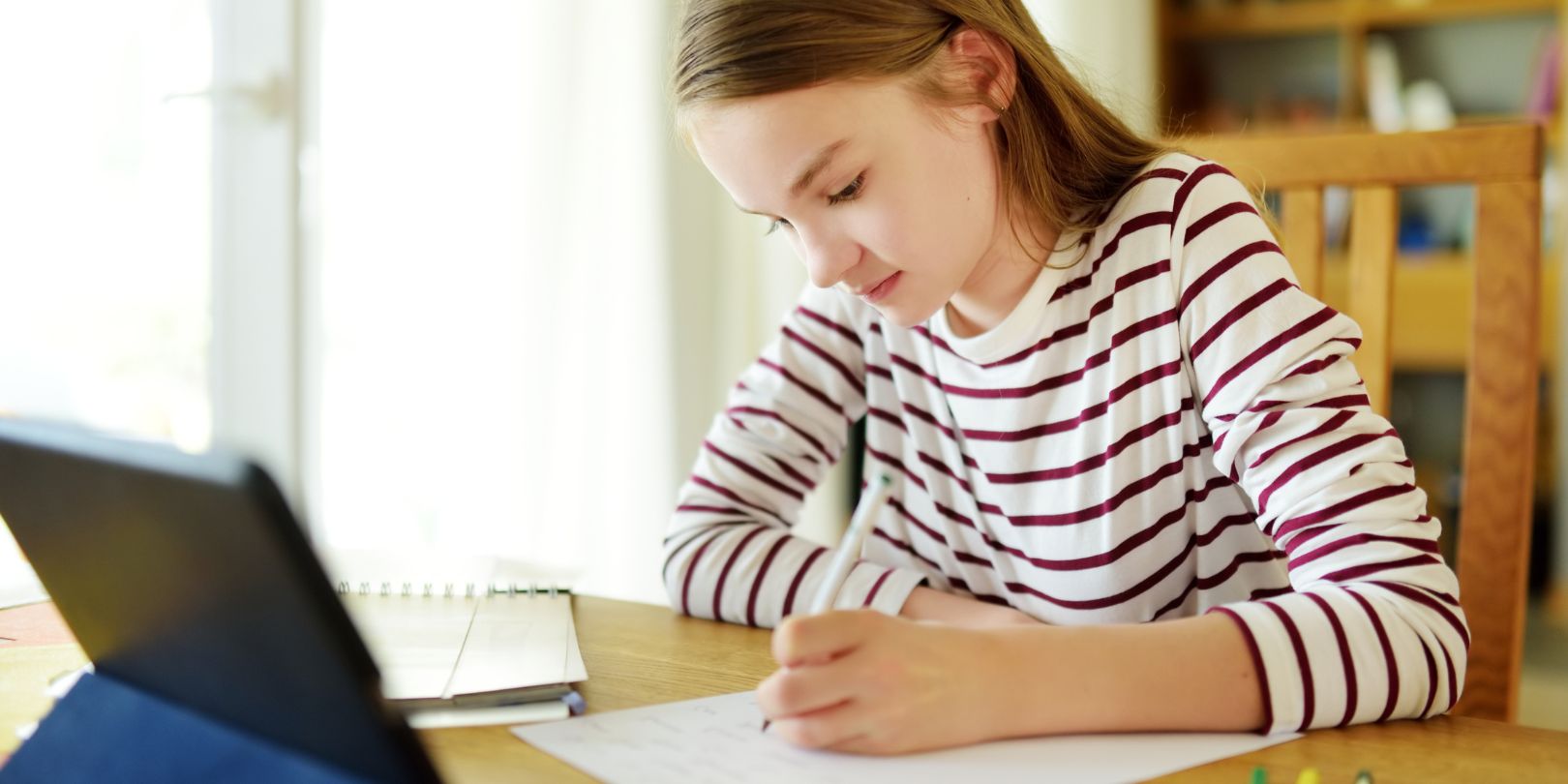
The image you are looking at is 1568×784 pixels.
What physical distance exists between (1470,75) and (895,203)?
3082mm

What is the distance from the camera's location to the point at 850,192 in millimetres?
824

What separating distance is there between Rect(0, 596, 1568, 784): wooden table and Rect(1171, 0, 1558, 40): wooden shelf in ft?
9.86

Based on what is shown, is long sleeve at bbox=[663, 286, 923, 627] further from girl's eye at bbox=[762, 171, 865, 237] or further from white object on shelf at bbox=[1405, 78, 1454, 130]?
white object on shelf at bbox=[1405, 78, 1454, 130]

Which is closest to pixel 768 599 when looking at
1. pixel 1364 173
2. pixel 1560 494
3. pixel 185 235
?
pixel 1364 173

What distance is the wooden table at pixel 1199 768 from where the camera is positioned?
0.58 metres

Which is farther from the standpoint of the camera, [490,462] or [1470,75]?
[1470,75]

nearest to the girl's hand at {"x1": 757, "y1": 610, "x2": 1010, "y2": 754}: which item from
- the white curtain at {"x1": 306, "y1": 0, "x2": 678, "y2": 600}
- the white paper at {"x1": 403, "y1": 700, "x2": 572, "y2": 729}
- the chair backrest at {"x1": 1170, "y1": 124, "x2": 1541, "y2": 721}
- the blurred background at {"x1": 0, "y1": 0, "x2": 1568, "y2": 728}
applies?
the white paper at {"x1": 403, "y1": 700, "x2": 572, "y2": 729}

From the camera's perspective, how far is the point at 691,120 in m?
0.85

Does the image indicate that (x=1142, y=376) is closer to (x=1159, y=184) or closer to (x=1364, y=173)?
(x=1159, y=184)

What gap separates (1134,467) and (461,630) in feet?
1.49

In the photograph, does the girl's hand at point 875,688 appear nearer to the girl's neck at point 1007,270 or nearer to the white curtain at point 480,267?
the girl's neck at point 1007,270

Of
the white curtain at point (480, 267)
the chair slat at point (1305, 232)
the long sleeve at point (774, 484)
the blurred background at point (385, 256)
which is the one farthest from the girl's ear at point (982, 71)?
the white curtain at point (480, 267)

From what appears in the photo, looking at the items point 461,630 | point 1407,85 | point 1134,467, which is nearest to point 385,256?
point 461,630

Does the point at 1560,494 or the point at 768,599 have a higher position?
the point at 768,599
